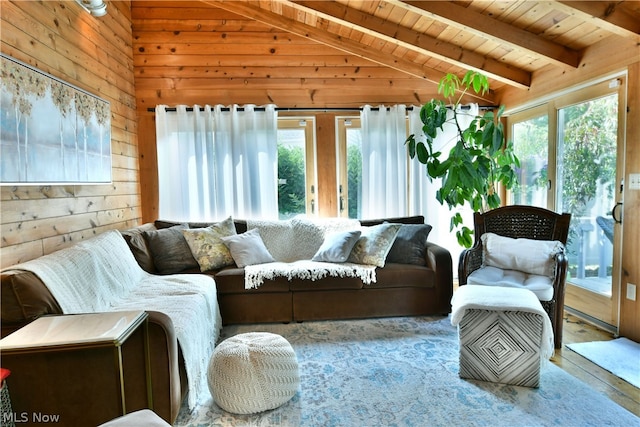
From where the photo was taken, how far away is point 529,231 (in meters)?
3.01

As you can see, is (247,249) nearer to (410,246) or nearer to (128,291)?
(128,291)

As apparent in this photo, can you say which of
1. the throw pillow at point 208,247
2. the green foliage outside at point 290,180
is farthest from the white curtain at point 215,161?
the throw pillow at point 208,247

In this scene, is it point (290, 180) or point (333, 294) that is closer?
point (333, 294)

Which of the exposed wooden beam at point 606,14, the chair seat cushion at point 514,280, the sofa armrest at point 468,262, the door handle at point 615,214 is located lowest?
the chair seat cushion at point 514,280

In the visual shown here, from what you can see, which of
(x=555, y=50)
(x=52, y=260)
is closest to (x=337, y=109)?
(x=555, y=50)

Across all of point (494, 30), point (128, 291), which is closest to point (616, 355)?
point (494, 30)

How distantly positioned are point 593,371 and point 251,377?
2040mm

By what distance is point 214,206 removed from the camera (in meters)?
4.00

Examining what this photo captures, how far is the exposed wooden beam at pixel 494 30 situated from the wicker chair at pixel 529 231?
1.34m

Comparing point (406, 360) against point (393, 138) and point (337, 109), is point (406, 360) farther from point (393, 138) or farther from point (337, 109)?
point (337, 109)

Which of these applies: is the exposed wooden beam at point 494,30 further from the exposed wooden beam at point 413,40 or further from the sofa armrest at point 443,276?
the sofa armrest at point 443,276

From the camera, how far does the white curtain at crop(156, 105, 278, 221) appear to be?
13.0 ft

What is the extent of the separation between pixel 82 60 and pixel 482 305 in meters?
3.40

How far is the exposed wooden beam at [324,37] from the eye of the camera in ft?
12.8
